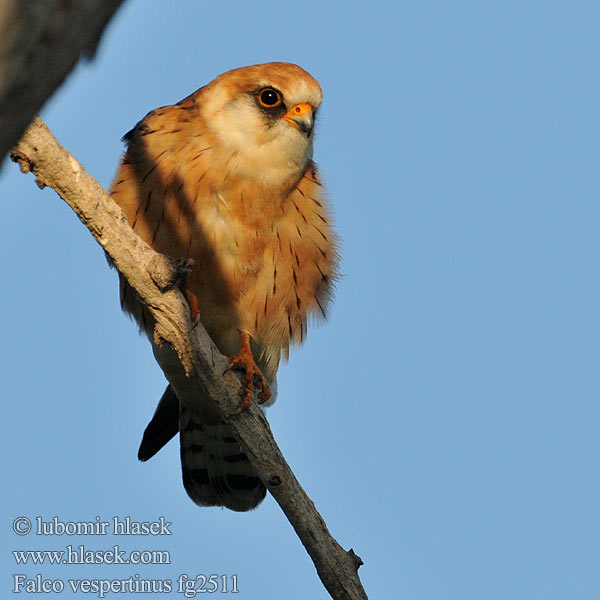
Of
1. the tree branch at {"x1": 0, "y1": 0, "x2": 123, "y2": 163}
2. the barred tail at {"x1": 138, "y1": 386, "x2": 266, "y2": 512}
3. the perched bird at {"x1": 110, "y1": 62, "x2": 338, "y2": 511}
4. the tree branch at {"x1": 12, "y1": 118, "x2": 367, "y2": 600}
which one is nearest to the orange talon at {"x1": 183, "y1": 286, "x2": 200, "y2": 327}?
the tree branch at {"x1": 12, "y1": 118, "x2": 367, "y2": 600}

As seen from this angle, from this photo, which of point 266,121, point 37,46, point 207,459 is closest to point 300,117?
point 266,121

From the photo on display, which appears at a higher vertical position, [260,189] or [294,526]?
[260,189]

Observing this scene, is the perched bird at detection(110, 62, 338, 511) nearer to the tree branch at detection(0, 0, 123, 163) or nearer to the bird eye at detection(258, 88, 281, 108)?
the bird eye at detection(258, 88, 281, 108)

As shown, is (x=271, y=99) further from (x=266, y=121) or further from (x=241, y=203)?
(x=241, y=203)

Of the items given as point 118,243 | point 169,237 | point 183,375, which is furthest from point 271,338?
point 118,243

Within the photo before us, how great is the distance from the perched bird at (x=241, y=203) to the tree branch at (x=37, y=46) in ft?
9.92

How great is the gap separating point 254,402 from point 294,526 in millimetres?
555

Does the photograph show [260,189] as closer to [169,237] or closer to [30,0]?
[169,237]

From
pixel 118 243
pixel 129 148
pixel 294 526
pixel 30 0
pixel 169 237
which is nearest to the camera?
pixel 30 0

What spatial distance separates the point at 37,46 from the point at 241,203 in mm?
3274

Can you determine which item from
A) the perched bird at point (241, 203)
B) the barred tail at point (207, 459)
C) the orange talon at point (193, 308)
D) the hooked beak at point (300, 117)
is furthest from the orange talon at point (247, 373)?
the hooked beak at point (300, 117)

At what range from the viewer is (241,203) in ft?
13.7

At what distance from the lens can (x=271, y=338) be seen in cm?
→ 454

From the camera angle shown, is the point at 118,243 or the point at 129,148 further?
the point at 129,148
